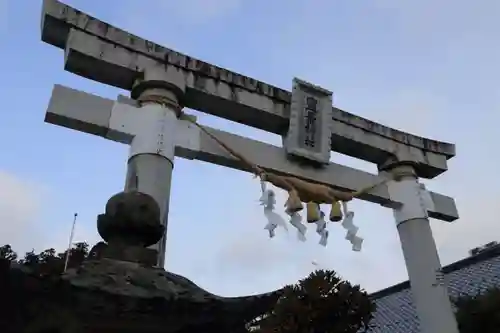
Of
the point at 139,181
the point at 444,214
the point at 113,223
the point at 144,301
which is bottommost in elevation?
the point at 144,301

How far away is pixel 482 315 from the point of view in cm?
751

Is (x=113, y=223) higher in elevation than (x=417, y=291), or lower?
lower

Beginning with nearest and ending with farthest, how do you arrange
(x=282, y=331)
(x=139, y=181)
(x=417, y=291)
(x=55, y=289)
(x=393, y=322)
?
(x=55, y=289) < (x=139, y=181) < (x=417, y=291) < (x=282, y=331) < (x=393, y=322)

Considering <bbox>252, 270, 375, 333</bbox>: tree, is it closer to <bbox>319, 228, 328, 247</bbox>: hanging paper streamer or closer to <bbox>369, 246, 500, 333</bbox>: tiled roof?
<bbox>319, 228, 328, 247</bbox>: hanging paper streamer

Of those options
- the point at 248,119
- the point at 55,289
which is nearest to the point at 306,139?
Answer: the point at 248,119

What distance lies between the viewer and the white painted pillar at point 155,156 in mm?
4977

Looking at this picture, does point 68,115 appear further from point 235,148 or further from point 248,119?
point 248,119

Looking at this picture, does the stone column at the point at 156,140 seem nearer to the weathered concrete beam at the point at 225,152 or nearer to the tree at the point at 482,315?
the weathered concrete beam at the point at 225,152

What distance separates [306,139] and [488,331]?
395cm

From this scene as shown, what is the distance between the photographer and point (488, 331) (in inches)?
292

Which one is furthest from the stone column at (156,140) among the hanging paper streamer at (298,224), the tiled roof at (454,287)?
the tiled roof at (454,287)

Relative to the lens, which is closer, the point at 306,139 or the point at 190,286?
the point at 190,286

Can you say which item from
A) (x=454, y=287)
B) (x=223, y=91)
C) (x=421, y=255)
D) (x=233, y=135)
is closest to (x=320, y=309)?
(x=421, y=255)

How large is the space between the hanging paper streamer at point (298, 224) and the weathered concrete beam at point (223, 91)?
137 cm
